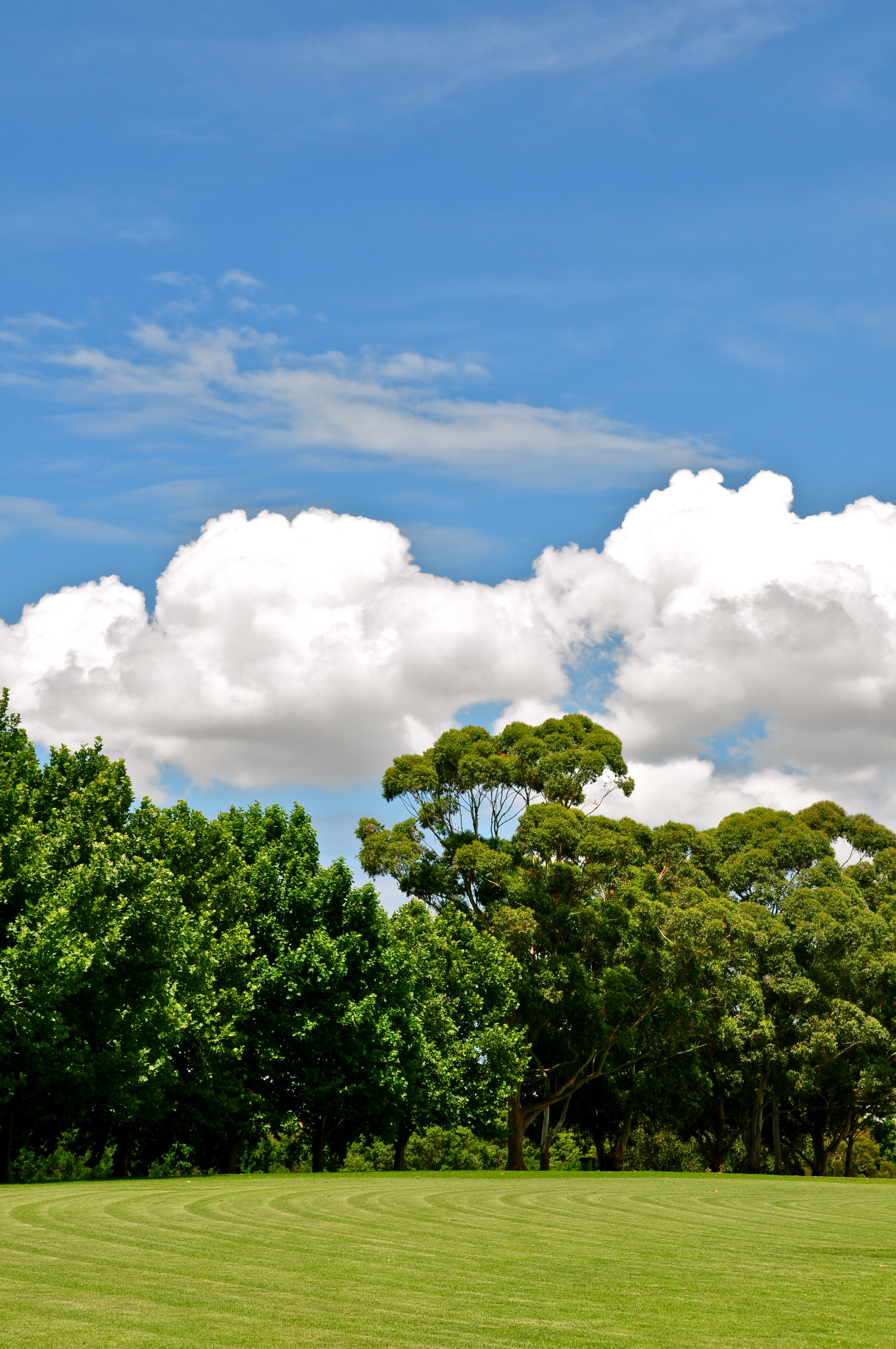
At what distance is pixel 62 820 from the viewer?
35.3 metres

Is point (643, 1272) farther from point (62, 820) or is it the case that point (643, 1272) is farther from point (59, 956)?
point (62, 820)

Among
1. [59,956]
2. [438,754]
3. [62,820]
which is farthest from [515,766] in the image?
[59,956]

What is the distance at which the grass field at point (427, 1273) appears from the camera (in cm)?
920

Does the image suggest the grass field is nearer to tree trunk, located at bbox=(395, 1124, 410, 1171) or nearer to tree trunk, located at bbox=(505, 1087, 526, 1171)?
tree trunk, located at bbox=(395, 1124, 410, 1171)

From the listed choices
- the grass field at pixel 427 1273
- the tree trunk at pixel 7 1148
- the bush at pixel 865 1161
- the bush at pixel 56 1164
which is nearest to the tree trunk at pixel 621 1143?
the bush at pixel 56 1164

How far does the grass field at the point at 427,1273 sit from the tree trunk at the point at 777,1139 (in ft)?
122

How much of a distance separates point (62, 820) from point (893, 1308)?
28.9 metres

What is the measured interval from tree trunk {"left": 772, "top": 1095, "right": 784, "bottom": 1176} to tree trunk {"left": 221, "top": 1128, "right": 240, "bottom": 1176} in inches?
1116

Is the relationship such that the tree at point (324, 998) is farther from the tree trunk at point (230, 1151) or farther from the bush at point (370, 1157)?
the bush at point (370, 1157)

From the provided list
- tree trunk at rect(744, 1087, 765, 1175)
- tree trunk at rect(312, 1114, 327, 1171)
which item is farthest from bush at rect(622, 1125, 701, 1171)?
tree trunk at rect(312, 1114, 327, 1171)

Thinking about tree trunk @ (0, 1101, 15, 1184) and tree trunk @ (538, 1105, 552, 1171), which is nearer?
tree trunk @ (0, 1101, 15, 1184)

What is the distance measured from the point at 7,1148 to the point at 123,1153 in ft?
22.7

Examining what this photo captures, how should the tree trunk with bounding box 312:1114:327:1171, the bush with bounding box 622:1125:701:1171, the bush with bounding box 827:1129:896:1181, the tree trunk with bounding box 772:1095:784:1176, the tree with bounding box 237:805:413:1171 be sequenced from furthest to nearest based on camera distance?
the bush with bounding box 827:1129:896:1181, the bush with bounding box 622:1125:701:1171, the tree trunk with bounding box 772:1095:784:1176, the tree trunk with bounding box 312:1114:327:1171, the tree with bounding box 237:805:413:1171

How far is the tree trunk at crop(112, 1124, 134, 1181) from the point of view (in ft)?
127
